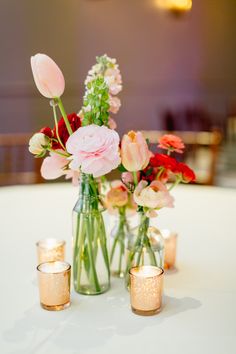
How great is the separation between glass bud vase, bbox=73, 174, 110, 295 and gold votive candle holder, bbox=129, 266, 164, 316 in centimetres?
11

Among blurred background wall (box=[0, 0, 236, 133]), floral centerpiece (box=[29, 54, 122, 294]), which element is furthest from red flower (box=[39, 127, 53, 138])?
blurred background wall (box=[0, 0, 236, 133])

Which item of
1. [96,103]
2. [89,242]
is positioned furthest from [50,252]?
[96,103]

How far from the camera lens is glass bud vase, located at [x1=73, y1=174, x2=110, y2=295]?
101 centimetres

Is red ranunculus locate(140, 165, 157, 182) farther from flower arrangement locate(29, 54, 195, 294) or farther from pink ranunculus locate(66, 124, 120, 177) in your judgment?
pink ranunculus locate(66, 124, 120, 177)

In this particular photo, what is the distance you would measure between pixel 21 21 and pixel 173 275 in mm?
4354

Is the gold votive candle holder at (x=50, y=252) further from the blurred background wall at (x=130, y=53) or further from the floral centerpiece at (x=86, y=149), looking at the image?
the blurred background wall at (x=130, y=53)

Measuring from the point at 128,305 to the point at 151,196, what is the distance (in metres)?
0.22

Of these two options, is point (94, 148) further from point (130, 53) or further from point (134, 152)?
point (130, 53)

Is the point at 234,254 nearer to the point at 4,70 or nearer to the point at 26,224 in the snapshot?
the point at 26,224

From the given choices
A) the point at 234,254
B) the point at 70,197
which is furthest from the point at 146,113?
the point at 234,254

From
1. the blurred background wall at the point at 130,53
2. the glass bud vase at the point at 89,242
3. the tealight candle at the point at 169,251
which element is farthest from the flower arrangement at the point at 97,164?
the blurred background wall at the point at 130,53

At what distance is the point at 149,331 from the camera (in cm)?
87

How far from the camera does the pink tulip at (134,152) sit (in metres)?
0.92

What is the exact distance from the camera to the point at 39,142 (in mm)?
943
